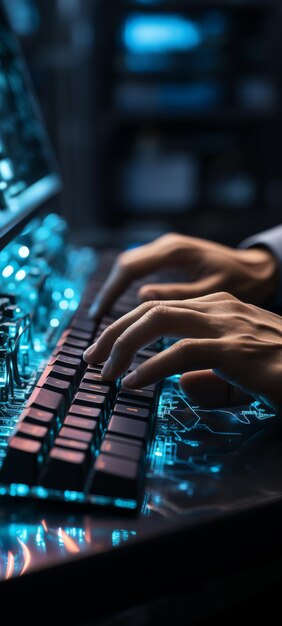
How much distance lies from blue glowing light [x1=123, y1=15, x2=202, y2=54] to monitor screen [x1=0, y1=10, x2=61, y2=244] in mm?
1680

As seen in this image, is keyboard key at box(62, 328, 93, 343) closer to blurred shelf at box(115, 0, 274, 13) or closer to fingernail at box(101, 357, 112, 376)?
fingernail at box(101, 357, 112, 376)

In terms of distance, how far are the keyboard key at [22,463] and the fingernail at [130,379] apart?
127 mm

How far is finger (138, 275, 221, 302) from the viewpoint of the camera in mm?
775

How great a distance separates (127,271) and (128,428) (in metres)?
0.37

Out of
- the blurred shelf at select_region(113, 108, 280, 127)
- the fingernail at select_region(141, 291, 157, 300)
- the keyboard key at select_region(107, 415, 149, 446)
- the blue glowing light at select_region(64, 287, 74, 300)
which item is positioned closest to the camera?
the keyboard key at select_region(107, 415, 149, 446)

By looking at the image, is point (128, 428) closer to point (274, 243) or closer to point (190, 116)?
point (274, 243)

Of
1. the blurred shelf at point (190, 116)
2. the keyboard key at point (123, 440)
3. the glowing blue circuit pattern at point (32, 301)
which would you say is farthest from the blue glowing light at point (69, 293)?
the blurred shelf at point (190, 116)

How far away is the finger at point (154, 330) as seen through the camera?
53cm

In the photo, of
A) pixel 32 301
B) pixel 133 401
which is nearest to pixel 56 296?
pixel 32 301

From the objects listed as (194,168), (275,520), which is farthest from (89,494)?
(194,168)

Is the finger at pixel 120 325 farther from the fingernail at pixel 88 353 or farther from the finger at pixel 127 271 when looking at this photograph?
the finger at pixel 127 271

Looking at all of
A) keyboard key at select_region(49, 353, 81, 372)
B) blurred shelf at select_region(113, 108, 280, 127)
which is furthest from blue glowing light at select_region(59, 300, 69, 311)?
blurred shelf at select_region(113, 108, 280, 127)

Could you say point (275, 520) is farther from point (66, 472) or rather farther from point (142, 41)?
point (142, 41)

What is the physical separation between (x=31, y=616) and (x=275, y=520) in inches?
6.7
